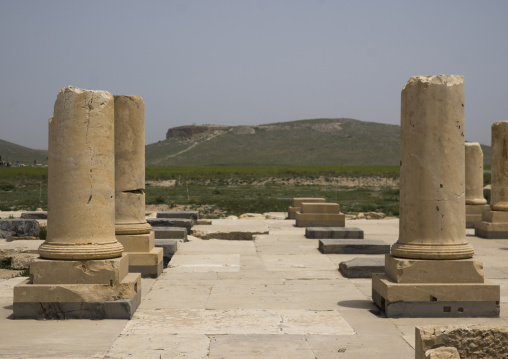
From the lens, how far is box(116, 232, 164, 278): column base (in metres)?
11.5

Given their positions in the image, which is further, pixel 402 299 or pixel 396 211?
pixel 396 211

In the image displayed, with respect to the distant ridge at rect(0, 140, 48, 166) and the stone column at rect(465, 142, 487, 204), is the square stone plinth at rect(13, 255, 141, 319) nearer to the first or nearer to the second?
Answer: the stone column at rect(465, 142, 487, 204)

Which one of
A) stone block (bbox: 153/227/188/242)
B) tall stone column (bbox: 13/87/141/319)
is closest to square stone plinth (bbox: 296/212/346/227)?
stone block (bbox: 153/227/188/242)

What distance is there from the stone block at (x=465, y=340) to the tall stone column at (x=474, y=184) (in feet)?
52.0

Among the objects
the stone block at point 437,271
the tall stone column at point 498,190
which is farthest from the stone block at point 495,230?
the stone block at point 437,271

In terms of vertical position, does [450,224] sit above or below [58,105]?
below

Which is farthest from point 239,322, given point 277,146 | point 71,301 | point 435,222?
point 277,146

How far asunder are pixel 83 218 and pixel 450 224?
4847mm

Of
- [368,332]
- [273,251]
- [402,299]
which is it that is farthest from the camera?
[273,251]

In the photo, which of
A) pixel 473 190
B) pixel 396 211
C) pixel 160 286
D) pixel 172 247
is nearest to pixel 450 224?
pixel 160 286

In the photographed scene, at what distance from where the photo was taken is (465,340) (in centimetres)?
536

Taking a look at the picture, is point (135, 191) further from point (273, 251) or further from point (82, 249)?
point (273, 251)

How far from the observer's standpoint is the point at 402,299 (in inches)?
336

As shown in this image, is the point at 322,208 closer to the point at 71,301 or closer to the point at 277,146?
the point at 71,301
